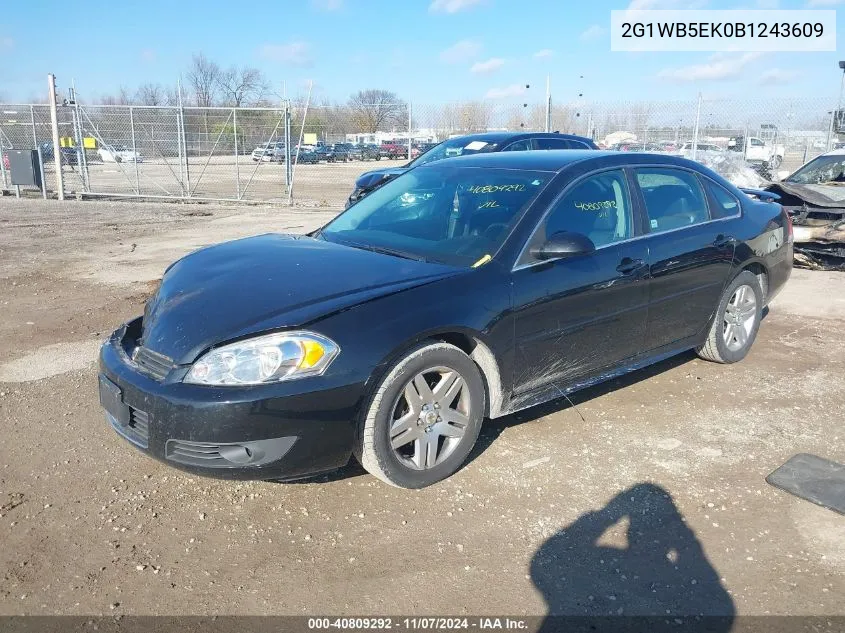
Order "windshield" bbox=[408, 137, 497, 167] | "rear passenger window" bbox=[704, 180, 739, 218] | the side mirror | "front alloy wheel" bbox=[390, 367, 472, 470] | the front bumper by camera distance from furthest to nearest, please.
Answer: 1. "windshield" bbox=[408, 137, 497, 167]
2. "rear passenger window" bbox=[704, 180, 739, 218]
3. the side mirror
4. "front alloy wheel" bbox=[390, 367, 472, 470]
5. the front bumper

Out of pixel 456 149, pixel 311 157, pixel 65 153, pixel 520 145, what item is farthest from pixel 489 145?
pixel 311 157

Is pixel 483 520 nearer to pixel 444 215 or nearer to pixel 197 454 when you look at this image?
pixel 197 454

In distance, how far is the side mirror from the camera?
363 centimetres

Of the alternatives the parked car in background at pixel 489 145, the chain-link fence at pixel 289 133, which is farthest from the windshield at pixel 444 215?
the chain-link fence at pixel 289 133

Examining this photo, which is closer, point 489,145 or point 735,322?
point 735,322

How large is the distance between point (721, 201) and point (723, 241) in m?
0.37

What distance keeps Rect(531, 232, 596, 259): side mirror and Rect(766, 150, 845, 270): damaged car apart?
607 cm

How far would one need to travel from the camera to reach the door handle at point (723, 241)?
4.77 m

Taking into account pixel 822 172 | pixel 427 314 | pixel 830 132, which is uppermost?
pixel 830 132

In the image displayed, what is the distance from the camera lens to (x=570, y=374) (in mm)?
3988

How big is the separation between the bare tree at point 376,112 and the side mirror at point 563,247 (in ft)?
51.7

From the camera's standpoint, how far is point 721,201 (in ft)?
16.4

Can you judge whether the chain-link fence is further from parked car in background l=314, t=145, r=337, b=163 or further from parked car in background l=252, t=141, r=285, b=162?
parked car in background l=314, t=145, r=337, b=163

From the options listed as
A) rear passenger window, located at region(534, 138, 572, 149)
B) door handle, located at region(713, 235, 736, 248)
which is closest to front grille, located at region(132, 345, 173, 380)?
door handle, located at region(713, 235, 736, 248)
